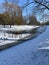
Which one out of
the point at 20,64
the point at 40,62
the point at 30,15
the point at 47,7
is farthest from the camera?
the point at 30,15

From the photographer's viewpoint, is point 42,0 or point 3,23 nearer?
point 42,0

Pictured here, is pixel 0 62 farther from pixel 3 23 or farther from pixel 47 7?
pixel 3 23

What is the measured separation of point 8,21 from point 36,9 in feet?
173

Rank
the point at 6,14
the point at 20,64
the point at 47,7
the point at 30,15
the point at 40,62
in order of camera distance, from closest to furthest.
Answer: the point at 20,64, the point at 40,62, the point at 47,7, the point at 30,15, the point at 6,14

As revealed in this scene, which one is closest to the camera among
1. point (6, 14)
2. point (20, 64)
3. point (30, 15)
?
point (20, 64)

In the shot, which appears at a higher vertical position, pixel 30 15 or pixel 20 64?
pixel 30 15

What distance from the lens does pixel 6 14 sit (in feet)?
226

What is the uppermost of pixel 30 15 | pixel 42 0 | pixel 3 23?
pixel 42 0

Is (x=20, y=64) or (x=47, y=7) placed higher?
(x=47, y=7)

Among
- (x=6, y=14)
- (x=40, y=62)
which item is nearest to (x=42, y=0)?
(x=40, y=62)

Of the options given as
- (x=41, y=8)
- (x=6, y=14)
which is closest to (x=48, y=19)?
(x=41, y=8)

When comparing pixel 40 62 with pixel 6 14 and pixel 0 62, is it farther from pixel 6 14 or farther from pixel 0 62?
pixel 6 14

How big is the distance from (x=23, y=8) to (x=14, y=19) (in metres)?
53.7

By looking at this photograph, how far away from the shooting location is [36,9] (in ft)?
59.3
